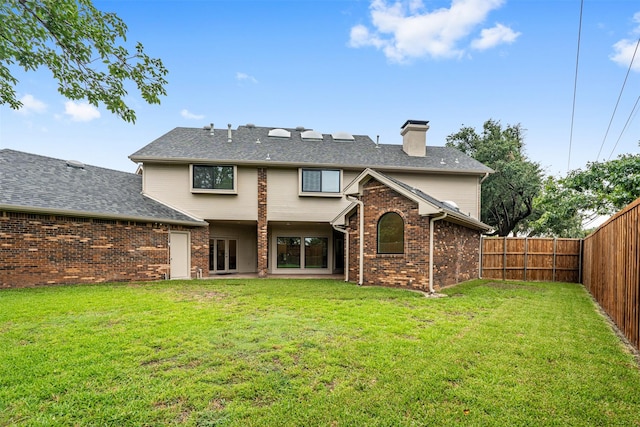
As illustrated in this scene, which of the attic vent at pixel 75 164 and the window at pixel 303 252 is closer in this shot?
the attic vent at pixel 75 164

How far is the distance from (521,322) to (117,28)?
8147mm

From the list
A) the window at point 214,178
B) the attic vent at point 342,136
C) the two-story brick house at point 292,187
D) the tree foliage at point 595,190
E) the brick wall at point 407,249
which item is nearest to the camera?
the brick wall at point 407,249

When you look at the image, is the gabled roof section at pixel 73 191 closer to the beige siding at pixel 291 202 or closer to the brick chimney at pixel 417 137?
the beige siding at pixel 291 202

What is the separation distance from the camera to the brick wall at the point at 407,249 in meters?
10.1

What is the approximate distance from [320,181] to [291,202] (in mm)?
1644

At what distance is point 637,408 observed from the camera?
305 cm

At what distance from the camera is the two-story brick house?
44.4ft

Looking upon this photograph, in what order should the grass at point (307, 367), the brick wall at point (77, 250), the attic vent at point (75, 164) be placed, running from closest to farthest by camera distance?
the grass at point (307, 367) → the brick wall at point (77, 250) → the attic vent at point (75, 164)

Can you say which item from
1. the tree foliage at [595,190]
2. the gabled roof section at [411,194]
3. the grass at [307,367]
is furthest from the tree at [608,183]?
the grass at [307,367]

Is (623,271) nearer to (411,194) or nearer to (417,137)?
(411,194)

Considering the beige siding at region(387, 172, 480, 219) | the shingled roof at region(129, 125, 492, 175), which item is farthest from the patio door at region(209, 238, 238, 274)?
the beige siding at region(387, 172, 480, 219)

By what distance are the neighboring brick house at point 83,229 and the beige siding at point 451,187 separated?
32.9ft

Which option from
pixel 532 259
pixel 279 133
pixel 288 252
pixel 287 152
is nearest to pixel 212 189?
pixel 287 152

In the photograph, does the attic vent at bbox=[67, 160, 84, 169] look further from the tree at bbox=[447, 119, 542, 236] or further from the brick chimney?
the tree at bbox=[447, 119, 542, 236]
